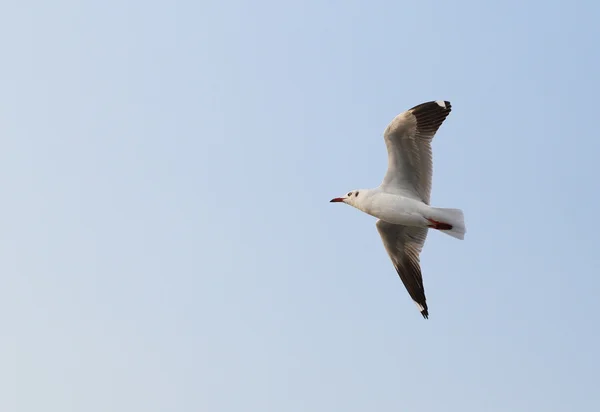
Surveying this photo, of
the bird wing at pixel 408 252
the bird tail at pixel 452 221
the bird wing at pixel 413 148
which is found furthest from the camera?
the bird wing at pixel 408 252

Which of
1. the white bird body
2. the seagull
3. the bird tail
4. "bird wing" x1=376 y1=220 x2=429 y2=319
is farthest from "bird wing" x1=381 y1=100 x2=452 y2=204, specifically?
"bird wing" x1=376 y1=220 x2=429 y2=319

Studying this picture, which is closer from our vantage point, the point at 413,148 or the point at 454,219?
the point at 454,219

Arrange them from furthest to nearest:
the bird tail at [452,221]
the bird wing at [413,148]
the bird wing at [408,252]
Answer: the bird wing at [408,252], the bird tail at [452,221], the bird wing at [413,148]

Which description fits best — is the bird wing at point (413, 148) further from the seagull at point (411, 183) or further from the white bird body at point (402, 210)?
the white bird body at point (402, 210)

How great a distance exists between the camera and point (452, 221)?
15.5 meters

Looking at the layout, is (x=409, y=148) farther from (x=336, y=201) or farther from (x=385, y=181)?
(x=336, y=201)

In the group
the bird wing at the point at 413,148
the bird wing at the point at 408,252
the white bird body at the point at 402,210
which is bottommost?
the bird wing at the point at 408,252

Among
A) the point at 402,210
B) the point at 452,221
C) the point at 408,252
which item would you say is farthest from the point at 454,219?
the point at 408,252

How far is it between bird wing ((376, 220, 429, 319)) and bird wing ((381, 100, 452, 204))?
1301 mm

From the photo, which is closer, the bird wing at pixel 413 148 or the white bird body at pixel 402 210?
the bird wing at pixel 413 148

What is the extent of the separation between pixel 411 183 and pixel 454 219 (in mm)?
1054

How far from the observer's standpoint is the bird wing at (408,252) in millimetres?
17297

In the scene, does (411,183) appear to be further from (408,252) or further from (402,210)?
(408,252)

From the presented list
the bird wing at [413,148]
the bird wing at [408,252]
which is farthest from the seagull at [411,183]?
the bird wing at [408,252]
